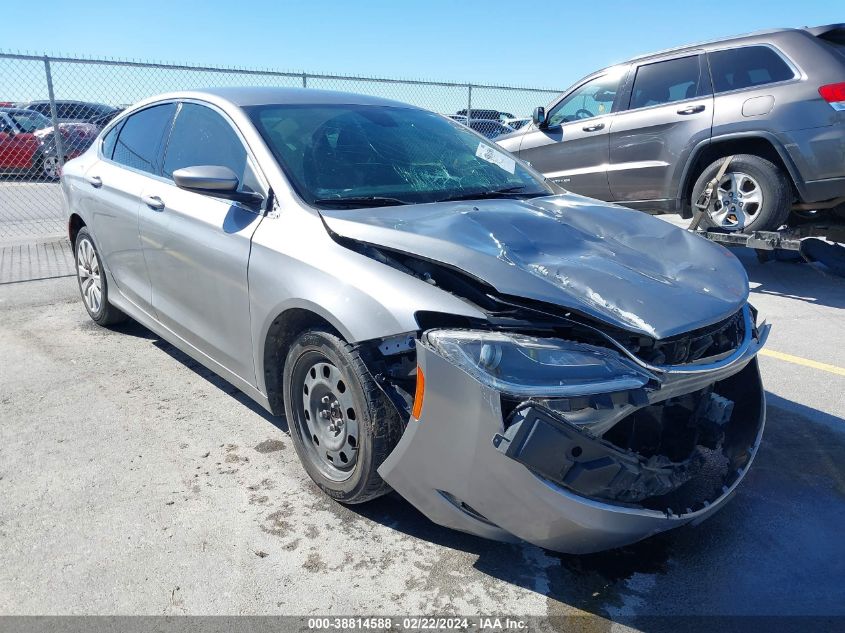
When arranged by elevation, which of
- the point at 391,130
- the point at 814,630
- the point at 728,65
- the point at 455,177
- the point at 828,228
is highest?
the point at 728,65

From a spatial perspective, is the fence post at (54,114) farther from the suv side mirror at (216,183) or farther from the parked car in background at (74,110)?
the suv side mirror at (216,183)

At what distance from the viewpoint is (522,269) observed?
240cm

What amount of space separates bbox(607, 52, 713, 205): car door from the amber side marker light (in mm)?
5409

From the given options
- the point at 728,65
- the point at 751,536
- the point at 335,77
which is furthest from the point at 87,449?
the point at 335,77

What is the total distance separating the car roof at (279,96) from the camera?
3617mm

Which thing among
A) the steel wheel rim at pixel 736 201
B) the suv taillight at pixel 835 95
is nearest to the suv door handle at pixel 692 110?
the steel wheel rim at pixel 736 201

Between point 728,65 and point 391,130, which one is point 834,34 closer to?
point 728,65

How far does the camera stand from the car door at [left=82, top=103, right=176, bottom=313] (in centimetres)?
408

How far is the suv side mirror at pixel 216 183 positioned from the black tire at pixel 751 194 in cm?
493

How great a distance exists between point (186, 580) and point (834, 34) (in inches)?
261

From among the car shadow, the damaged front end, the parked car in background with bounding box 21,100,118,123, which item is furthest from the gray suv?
the parked car in background with bounding box 21,100,118,123

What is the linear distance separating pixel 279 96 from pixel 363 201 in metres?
1.08

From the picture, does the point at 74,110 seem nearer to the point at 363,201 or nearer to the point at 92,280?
the point at 92,280

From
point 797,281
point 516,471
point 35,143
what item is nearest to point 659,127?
point 797,281
